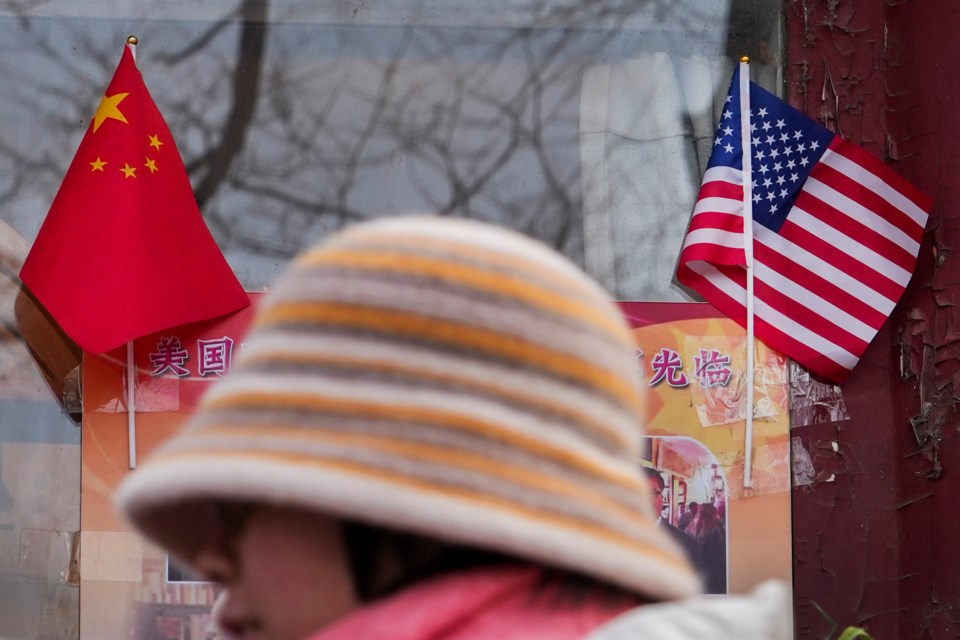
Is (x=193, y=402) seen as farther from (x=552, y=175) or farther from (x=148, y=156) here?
(x=552, y=175)

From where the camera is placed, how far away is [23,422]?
4219 millimetres

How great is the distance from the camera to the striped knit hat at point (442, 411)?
0.96 metres


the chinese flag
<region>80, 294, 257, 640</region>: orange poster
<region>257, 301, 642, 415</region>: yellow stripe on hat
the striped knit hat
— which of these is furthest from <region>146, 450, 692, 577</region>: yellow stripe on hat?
<region>80, 294, 257, 640</region>: orange poster

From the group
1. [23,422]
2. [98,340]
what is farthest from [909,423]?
[23,422]

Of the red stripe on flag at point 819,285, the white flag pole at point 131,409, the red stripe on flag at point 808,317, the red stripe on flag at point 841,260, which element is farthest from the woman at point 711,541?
the white flag pole at point 131,409

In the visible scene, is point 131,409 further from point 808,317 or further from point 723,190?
point 808,317

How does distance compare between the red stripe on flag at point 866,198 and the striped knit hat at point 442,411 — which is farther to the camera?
the red stripe on flag at point 866,198

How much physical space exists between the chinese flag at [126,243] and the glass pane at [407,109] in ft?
0.63

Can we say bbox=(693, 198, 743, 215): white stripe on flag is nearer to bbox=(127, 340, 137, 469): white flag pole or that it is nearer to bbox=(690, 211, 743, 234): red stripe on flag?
bbox=(690, 211, 743, 234): red stripe on flag

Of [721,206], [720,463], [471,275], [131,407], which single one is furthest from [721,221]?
[471,275]

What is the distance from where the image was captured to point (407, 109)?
4.45 m

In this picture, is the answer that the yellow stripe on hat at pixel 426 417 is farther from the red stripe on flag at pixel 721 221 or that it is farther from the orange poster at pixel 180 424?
the red stripe on flag at pixel 721 221

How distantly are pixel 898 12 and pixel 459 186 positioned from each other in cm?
172

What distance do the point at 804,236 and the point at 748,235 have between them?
0.71 ft
